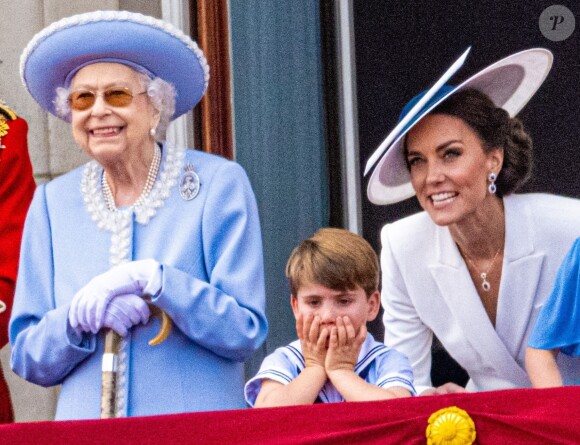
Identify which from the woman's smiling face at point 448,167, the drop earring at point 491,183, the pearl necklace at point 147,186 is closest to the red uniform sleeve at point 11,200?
the pearl necklace at point 147,186

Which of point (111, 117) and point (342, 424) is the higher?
point (111, 117)

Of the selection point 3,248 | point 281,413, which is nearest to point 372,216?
point 3,248

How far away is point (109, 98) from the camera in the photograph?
11.7 feet

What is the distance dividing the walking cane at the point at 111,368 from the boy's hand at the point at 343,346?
0.38 metres

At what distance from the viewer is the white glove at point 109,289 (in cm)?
332

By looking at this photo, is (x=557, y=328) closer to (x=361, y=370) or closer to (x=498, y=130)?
(x=361, y=370)

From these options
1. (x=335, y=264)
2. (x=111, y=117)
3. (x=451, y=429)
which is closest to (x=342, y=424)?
(x=451, y=429)

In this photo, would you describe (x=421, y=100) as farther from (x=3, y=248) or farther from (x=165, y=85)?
(x=3, y=248)

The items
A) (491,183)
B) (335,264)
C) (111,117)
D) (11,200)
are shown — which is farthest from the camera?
(11,200)

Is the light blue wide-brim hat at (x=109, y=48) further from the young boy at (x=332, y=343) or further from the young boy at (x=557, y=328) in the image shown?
the young boy at (x=557, y=328)

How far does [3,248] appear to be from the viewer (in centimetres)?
407

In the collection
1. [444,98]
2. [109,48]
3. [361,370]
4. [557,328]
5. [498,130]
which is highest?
[109,48]

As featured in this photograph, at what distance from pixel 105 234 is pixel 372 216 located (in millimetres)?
1620

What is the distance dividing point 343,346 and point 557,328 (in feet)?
1.63
